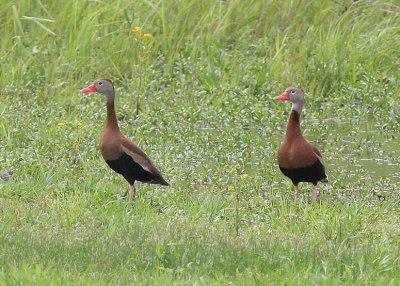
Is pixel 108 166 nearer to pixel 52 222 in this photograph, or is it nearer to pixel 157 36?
pixel 52 222

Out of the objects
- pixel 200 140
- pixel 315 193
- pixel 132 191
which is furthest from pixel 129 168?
pixel 200 140

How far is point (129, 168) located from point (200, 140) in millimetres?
1991

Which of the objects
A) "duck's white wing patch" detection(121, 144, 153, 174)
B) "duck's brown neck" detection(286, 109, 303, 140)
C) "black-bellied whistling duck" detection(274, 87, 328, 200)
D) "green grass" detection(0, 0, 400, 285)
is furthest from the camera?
"duck's brown neck" detection(286, 109, 303, 140)

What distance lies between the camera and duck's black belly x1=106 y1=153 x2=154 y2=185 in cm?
886

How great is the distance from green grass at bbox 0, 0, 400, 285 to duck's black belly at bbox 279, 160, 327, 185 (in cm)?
20

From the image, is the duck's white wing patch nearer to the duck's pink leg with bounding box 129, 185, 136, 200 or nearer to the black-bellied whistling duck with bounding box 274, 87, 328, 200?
the duck's pink leg with bounding box 129, 185, 136, 200

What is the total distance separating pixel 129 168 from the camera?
29.1 feet

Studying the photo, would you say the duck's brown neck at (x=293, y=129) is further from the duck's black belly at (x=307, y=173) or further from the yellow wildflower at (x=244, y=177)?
the yellow wildflower at (x=244, y=177)

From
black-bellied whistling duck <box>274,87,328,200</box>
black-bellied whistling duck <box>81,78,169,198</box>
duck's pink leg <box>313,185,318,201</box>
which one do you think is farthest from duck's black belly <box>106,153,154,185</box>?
duck's pink leg <box>313,185,318,201</box>

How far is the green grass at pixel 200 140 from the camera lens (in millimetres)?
6824

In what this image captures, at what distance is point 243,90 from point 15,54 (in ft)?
7.74

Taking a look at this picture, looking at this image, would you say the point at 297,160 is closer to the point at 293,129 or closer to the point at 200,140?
the point at 293,129

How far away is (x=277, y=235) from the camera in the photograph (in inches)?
305

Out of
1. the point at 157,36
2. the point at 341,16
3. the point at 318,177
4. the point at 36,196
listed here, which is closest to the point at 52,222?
the point at 36,196
